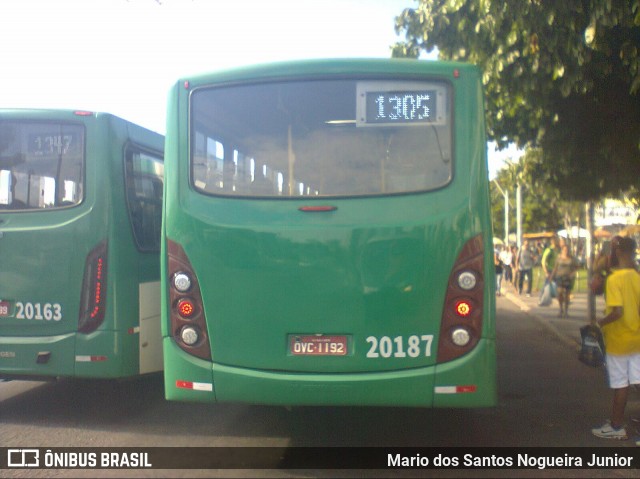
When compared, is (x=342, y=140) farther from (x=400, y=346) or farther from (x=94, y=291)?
(x=94, y=291)

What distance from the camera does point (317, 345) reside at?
5.17 metres

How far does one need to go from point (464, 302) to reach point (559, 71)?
14.1 feet

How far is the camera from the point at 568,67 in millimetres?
8375

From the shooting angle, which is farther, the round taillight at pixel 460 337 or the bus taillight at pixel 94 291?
the bus taillight at pixel 94 291

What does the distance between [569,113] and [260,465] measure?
7.57 metres

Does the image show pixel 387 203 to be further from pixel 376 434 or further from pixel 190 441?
pixel 190 441

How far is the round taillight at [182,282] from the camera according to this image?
17.6 feet

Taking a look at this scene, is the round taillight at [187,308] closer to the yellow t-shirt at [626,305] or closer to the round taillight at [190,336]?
the round taillight at [190,336]

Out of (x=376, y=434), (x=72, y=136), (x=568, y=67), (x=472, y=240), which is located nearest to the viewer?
(x=472, y=240)

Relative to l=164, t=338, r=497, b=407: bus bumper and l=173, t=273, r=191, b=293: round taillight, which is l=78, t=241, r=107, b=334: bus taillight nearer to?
l=173, t=273, r=191, b=293: round taillight

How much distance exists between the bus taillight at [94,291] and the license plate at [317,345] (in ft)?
7.26

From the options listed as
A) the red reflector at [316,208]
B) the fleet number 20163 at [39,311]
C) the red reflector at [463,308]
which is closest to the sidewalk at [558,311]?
the red reflector at [463,308]

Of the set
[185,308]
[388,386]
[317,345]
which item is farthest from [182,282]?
[388,386]

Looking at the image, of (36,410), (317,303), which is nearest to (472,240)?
(317,303)
